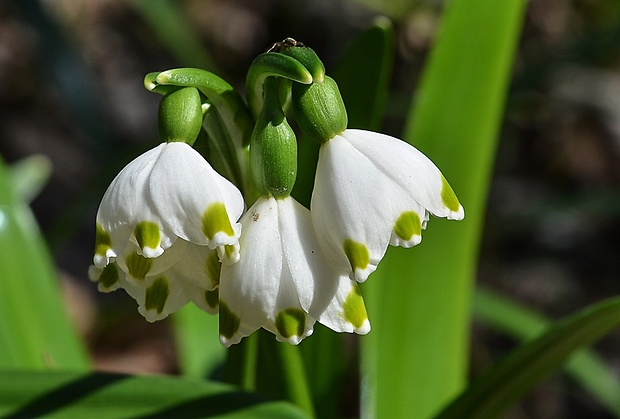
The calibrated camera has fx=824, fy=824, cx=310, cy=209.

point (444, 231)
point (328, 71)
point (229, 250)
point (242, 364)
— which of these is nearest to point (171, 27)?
point (328, 71)

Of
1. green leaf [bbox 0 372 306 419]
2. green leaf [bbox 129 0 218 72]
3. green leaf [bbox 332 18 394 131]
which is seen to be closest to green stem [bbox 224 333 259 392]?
green leaf [bbox 0 372 306 419]

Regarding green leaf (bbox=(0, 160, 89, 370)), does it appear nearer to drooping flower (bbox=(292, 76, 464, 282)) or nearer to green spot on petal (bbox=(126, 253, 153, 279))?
green spot on petal (bbox=(126, 253, 153, 279))

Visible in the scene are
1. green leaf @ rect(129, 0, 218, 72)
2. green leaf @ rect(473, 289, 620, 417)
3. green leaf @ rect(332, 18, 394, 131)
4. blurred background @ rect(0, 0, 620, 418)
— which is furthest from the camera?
green leaf @ rect(129, 0, 218, 72)

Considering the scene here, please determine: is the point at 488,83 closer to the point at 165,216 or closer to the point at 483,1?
the point at 483,1

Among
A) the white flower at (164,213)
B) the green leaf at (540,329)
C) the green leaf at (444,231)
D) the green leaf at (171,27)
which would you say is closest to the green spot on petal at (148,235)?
the white flower at (164,213)

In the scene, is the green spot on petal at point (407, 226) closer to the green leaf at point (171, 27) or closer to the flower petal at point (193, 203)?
the flower petal at point (193, 203)

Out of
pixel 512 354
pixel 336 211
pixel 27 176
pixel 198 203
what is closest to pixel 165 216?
pixel 198 203

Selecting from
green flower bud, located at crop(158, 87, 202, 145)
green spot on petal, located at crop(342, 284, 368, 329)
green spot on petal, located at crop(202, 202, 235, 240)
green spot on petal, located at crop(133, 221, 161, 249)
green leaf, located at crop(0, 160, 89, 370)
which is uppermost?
green flower bud, located at crop(158, 87, 202, 145)
